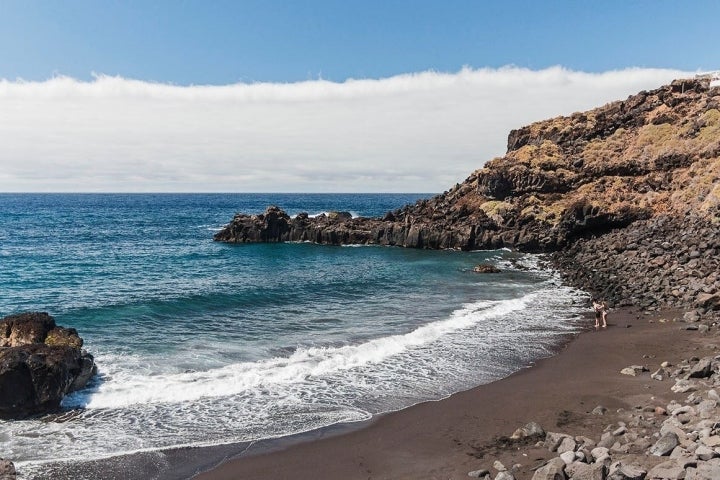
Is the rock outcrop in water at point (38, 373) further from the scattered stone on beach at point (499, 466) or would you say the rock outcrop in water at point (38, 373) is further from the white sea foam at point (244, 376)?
the scattered stone on beach at point (499, 466)

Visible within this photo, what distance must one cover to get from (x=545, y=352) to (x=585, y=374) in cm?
368

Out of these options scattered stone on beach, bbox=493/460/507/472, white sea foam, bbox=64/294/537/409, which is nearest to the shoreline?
scattered stone on beach, bbox=493/460/507/472

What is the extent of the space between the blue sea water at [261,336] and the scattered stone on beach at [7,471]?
2.85 feet

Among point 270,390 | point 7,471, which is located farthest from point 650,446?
point 7,471

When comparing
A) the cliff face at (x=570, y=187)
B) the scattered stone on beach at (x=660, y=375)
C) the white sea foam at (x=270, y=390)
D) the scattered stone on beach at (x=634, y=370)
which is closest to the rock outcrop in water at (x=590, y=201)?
the cliff face at (x=570, y=187)

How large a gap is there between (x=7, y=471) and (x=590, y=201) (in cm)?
5880

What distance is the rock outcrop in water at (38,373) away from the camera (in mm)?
16219

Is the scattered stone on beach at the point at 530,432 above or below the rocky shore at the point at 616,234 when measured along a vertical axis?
below

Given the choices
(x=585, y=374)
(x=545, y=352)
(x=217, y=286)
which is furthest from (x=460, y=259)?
(x=585, y=374)

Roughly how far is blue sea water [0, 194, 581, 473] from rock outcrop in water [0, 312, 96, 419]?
0.56m

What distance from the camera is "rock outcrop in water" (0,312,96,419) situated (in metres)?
16.2

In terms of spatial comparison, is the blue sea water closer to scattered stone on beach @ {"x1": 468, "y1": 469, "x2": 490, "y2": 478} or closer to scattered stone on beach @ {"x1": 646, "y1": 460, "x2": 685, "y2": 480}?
scattered stone on beach @ {"x1": 468, "y1": 469, "x2": 490, "y2": 478}

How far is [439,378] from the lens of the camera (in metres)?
20.1

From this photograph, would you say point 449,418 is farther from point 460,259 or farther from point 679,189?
point 679,189
